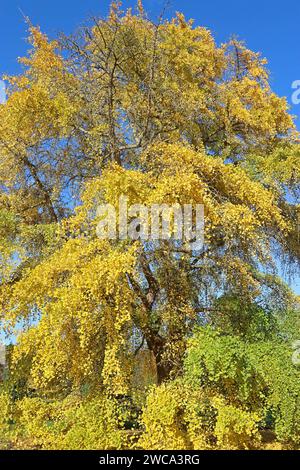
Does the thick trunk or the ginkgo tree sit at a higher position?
the ginkgo tree

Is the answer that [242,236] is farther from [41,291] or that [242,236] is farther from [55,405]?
[55,405]

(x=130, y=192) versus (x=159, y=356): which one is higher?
(x=130, y=192)

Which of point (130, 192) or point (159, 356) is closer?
point (130, 192)

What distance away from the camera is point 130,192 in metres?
7.41

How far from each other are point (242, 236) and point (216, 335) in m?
1.66

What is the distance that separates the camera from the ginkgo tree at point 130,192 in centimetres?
719

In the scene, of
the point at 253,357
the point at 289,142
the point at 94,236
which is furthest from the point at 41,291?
the point at 289,142

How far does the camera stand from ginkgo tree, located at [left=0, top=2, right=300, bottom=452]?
23.6 ft

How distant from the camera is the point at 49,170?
1001cm

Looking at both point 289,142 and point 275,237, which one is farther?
point 289,142

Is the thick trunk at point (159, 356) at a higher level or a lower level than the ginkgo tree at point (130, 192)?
lower

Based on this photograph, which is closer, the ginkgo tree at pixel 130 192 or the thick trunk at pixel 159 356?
the ginkgo tree at pixel 130 192

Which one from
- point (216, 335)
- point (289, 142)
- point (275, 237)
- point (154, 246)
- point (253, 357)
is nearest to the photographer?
point (253, 357)

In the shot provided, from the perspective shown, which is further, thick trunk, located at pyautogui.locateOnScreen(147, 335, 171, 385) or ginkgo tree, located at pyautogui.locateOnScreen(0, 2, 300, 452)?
thick trunk, located at pyautogui.locateOnScreen(147, 335, 171, 385)
